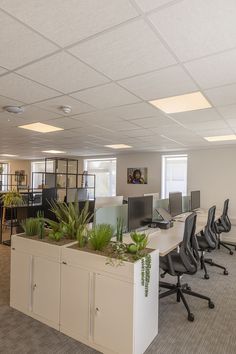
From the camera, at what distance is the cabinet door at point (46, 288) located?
2.33 metres

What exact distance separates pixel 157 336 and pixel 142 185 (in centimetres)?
547

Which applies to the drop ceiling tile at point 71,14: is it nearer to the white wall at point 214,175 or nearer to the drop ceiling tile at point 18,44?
the drop ceiling tile at point 18,44

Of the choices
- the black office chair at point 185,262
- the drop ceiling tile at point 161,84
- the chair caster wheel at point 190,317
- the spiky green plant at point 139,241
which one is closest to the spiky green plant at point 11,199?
the black office chair at point 185,262

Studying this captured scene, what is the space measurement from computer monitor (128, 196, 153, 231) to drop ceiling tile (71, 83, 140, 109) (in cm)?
126

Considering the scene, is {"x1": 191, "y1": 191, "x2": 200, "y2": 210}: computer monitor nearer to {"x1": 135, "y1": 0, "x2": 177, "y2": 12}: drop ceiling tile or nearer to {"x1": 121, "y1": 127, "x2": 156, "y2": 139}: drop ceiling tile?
{"x1": 121, "y1": 127, "x2": 156, "y2": 139}: drop ceiling tile

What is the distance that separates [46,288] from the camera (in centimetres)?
240

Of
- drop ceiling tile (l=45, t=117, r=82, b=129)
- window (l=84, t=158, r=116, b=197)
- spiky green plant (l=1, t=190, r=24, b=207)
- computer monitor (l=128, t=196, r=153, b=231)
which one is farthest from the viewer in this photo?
window (l=84, t=158, r=116, b=197)

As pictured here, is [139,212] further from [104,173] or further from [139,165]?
[104,173]

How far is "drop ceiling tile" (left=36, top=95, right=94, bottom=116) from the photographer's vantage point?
8.46ft

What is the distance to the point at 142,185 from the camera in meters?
7.53

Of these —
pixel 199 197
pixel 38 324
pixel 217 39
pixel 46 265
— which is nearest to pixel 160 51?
pixel 217 39

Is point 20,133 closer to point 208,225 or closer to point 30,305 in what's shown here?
point 30,305


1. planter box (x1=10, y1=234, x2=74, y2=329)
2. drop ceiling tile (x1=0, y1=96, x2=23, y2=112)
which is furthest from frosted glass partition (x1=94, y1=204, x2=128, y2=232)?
drop ceiling tile (x1=0, y1=96, x2=23, y2=112)

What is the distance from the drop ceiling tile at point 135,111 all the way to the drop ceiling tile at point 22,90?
832mm
